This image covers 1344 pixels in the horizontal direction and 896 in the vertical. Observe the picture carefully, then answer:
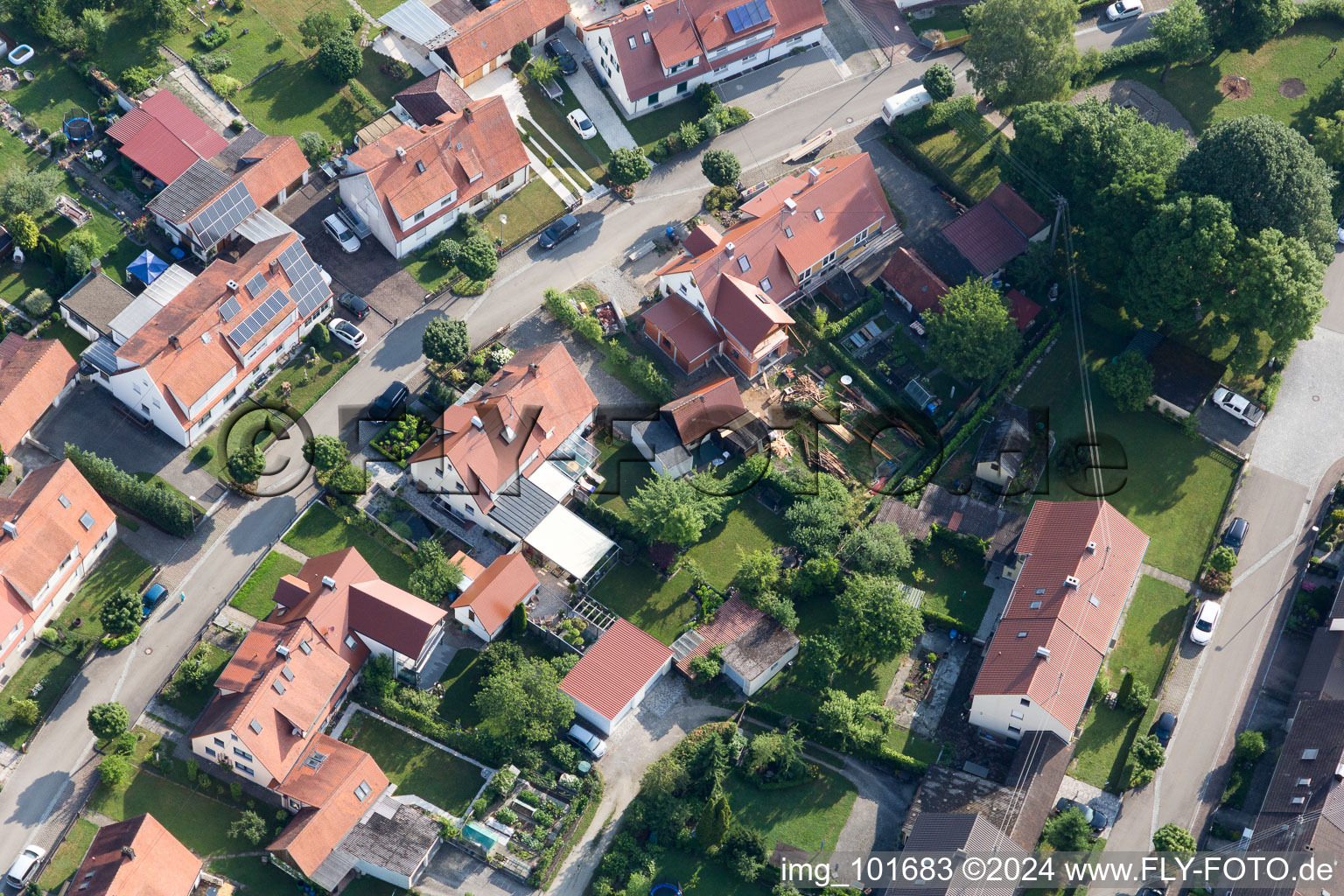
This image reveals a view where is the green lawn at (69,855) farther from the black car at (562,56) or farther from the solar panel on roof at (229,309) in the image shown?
the black car at (562,56)

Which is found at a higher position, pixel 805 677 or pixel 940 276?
pixel 940 276

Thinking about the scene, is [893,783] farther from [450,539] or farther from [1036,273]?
[1036,273]

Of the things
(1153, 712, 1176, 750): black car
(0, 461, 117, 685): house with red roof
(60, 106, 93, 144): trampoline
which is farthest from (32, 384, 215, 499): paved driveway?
(1153, 712, 1176, 750): black car

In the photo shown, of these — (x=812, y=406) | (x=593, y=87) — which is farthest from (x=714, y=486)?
(x=593, y=87)

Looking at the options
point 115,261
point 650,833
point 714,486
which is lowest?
point 650,833

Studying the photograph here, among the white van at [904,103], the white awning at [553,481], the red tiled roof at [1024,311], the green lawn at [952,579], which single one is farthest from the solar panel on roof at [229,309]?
the red tiled roof at [1024,311]

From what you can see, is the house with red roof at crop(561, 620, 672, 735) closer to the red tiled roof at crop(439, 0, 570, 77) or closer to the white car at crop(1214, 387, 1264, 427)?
the white car at crop(1214, 387, 1264, 427)
